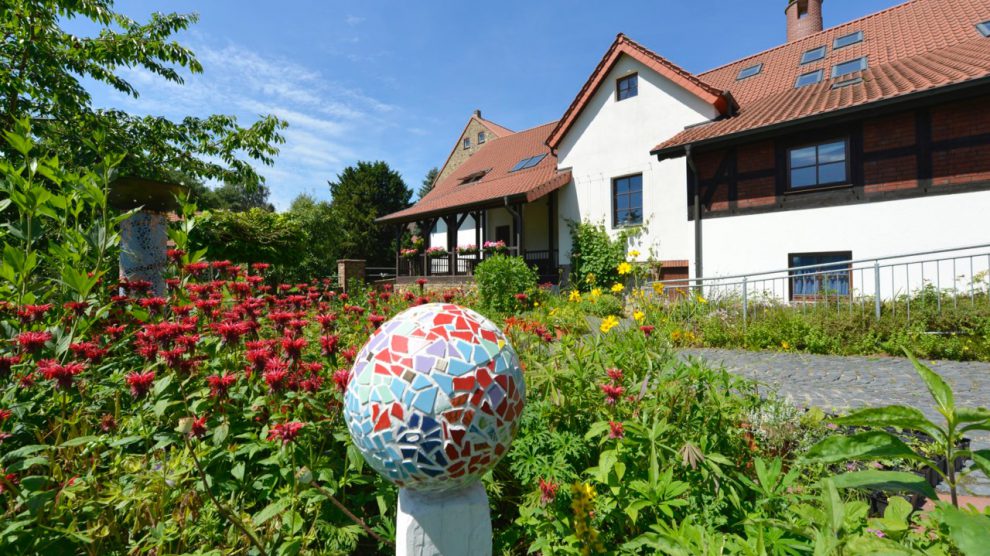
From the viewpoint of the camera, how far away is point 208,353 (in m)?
1.94

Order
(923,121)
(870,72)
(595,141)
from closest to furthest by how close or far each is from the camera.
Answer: (923,121), (870,72), (595,141)

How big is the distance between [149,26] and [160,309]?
6.83 meters

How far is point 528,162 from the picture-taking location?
52.6 ft

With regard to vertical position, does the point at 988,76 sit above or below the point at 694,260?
above

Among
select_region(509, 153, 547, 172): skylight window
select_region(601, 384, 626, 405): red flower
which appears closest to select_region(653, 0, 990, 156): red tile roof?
select_region(509, 153, 547, 172): skylight window

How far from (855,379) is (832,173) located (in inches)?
230

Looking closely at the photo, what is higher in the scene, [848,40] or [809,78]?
[848,40]

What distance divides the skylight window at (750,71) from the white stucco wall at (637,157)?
327 centimetres

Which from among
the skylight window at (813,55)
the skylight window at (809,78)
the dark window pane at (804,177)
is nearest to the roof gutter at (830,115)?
the dark window pane at (804,177)

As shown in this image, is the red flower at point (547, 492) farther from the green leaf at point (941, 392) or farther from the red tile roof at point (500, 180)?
the red tile roof at point (500, 180)

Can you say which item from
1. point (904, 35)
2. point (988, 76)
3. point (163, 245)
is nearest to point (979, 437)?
point (163, 245)

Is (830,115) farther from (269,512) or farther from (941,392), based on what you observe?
(269,512)

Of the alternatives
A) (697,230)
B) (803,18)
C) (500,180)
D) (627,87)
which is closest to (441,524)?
(697,230)

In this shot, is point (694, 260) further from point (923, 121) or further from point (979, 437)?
point (979, 437)
